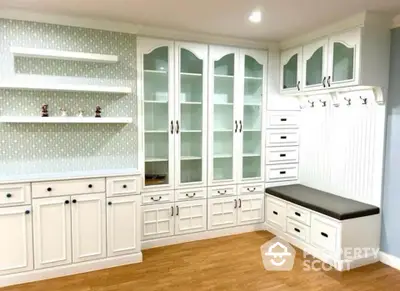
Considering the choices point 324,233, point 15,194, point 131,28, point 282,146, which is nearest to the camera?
point 15,194

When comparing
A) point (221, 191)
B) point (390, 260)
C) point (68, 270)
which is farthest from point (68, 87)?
point (390, 260)

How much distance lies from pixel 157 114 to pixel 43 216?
1567mm

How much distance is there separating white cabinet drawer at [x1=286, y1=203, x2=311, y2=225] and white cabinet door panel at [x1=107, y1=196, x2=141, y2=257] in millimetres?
1746

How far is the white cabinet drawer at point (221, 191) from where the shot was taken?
13.1 feet

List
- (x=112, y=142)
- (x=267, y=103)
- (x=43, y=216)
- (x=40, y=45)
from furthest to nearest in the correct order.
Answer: (x=267, y=103)
(x=112, y=142)
(x=40, y=45)
(x=43, y=216)

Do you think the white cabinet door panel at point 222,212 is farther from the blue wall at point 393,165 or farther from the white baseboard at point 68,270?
the blue wall at point 393,165

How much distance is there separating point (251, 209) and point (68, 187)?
2.29 metres

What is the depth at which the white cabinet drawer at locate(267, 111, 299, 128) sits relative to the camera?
4.23 metres

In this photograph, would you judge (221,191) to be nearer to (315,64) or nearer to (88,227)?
(88,227)

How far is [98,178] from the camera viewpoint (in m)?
3.11

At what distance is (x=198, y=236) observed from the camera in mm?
3961

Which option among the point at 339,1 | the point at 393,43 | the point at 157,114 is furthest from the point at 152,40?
the point at 393,43

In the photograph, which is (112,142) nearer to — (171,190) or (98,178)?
(98,178)

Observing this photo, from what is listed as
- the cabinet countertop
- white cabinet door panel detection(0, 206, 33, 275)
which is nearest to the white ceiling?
the cabinet countertop
